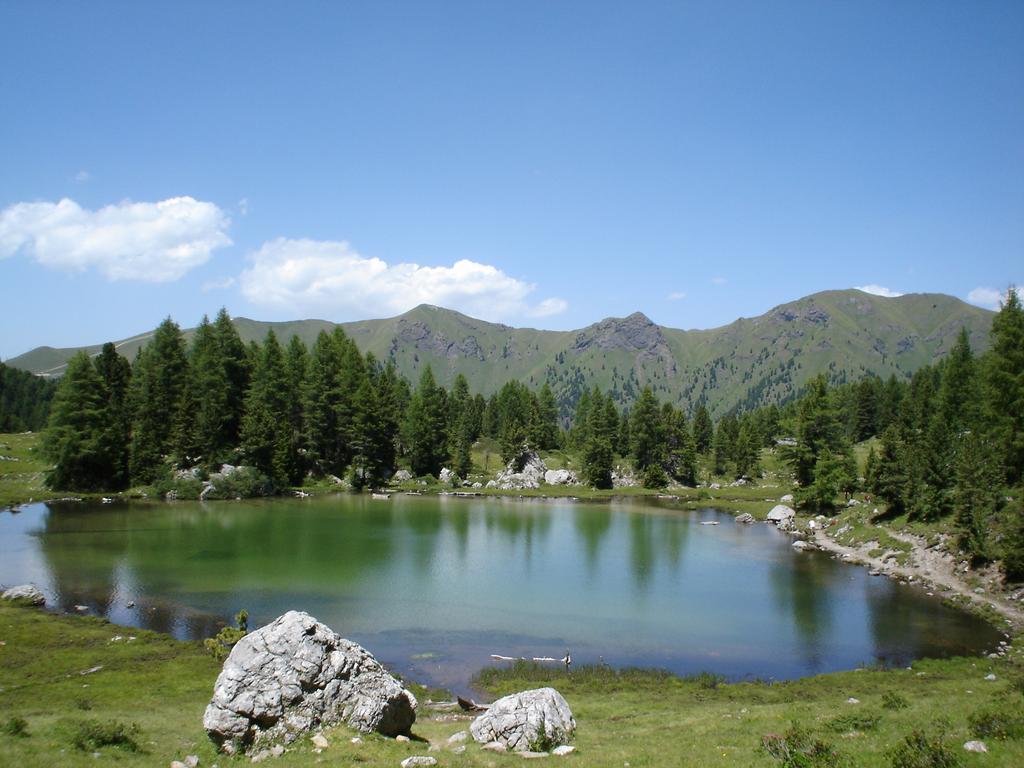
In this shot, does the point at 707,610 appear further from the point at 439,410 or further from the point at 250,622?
the point at 439,410

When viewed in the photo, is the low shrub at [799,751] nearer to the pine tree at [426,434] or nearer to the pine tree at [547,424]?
the pine tree at [426,434]

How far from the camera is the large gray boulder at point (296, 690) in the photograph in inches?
590

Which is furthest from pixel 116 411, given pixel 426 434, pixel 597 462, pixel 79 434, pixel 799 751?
pixel 799 751

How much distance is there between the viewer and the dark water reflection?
1208 inches

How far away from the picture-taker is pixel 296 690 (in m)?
15.5

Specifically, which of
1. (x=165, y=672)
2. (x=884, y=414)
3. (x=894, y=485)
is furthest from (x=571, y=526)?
(x=884, y=414)

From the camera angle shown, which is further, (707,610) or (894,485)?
(894,485)

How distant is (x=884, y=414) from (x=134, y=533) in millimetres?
127964

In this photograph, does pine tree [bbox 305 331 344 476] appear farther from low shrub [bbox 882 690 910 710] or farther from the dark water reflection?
low shrub [bbox 882 690 910 710]

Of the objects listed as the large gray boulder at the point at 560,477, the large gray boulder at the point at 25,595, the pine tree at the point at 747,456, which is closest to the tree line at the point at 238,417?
the large gray boulder at the point at 560,477

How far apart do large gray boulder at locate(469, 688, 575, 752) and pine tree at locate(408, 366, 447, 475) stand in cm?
8448

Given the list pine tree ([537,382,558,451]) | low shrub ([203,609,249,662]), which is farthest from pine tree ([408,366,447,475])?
low shrub ([203,609,249,662])

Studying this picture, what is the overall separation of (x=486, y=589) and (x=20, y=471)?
239 feet

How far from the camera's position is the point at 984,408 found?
5000 centimetres
